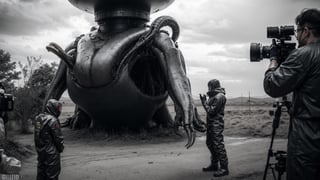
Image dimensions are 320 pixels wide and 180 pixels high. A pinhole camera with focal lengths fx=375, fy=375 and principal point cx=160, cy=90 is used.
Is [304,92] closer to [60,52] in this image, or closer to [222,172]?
[222,172]

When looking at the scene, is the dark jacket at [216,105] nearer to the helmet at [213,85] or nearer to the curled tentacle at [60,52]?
the helmet at [213,85]

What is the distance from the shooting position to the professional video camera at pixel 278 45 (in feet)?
13.3

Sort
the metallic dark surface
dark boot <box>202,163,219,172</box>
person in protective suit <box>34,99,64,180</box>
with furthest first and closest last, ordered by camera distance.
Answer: the metallic dark surface
dark boot <box>202,163,219,172</box>
person in protective suit <box>34,99,64,180</box>

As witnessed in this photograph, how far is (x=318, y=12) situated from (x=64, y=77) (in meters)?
13.4

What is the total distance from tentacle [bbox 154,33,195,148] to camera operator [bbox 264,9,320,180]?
7.13m

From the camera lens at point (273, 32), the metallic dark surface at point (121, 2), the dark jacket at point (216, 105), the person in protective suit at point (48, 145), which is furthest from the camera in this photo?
the metallic dark surface at point (121, 2)

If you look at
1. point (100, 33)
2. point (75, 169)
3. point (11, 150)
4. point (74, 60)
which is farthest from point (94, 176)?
point (100, 33)

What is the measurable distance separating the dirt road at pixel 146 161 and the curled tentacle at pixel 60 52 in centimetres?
296

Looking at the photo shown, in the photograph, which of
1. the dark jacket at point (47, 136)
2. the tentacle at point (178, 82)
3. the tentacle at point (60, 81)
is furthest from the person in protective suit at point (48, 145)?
the tentacle at point (60, 81)

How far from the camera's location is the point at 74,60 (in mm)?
13961

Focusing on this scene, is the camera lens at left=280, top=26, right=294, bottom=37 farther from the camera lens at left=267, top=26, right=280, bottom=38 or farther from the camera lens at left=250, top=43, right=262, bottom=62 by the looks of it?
the camera lens at left=250, top=43, right=262, bottom=62

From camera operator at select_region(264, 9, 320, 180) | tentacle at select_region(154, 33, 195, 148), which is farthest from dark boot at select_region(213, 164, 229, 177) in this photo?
camera operator at select_region(264, 9, 320, 180)

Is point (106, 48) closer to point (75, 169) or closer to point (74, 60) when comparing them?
point (74, 60)

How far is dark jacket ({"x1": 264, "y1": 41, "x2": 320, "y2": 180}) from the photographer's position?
296 centimetres
